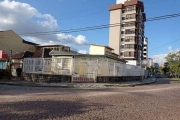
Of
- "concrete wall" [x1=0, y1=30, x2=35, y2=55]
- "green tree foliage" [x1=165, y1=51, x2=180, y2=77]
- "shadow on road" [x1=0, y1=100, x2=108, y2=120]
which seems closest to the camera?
"shadow on road" [x1=0, y1=100, x2=108, y2=120]

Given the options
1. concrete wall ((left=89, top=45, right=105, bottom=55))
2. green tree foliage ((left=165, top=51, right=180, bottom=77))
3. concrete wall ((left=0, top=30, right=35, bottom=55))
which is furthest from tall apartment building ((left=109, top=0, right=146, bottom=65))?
concrete wall ((left=0, top=30, right=35, bottom=55))

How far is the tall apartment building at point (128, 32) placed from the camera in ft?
210

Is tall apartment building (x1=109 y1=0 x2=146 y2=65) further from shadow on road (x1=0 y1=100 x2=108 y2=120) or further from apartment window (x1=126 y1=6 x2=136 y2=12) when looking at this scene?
shadow on road (x1=0 y1=100 x2=108 y2=120)

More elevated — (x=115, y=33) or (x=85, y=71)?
(x=115, y=33)

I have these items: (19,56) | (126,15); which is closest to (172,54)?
(126,15)

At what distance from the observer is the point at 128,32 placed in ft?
215

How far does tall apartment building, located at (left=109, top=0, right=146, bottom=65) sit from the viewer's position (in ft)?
210

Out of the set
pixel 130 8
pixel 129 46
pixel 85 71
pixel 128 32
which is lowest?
pixel 85 71

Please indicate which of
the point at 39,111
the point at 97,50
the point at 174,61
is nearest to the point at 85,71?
the point at 39,111

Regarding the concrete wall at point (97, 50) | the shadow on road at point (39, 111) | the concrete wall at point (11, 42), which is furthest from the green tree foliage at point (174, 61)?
the shadow on road at point (39, 111)

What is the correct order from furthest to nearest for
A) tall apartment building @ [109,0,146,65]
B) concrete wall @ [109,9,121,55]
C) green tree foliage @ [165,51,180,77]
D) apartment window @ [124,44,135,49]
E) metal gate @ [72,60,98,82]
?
concrete wall @ [109,9,121,55], tall apartment building @ [109,0,146,65], apartment window @ [124,44,135,49], green tree foliage @ [165,51,180,77], metal gate @ [72,60,98,82]

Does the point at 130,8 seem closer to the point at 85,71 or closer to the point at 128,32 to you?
the point at 128,32

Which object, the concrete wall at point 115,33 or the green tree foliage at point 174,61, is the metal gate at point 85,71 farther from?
the concrete wall at point 115,33

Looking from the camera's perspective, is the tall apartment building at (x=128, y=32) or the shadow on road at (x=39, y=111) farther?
the tall apartment building at (x=128, y=32)
